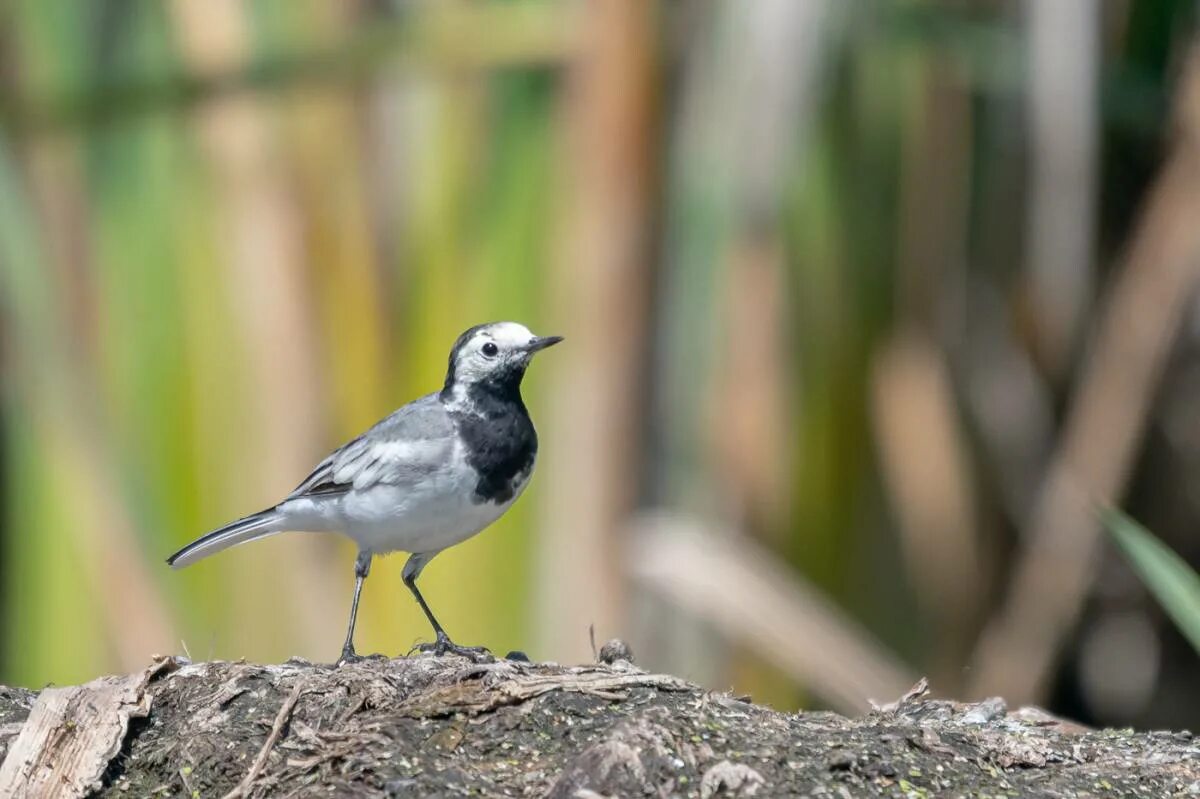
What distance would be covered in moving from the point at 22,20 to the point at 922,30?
109 inches

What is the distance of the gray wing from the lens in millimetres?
3912

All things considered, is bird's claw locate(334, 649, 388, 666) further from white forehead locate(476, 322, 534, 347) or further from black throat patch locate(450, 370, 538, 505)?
white forehead locate(476, 322, 534, 347)

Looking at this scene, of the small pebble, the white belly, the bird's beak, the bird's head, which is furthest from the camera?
the bird's head

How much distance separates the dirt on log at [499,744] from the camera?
2.46 m

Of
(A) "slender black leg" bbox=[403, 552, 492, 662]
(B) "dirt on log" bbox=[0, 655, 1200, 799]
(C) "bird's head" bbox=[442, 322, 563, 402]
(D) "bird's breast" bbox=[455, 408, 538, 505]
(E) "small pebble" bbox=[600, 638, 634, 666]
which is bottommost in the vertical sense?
(A) "slender black leg" bbox=[403, 552, 492, 662]

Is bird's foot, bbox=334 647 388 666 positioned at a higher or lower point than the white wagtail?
lower

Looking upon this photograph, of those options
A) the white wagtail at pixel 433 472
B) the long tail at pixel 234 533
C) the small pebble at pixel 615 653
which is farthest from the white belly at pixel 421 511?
the small pebble at pixel 615 653

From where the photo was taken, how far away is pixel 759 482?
482 cm

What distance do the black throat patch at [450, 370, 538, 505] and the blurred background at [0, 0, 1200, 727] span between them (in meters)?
0.45

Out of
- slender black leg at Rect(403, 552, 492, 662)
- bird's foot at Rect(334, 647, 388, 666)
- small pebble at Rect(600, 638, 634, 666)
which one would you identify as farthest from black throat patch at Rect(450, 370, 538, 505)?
small pebble at Rect(600, 638, 634, 666)

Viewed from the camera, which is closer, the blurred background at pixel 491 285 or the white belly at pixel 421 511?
the white belly at pixel 421 511

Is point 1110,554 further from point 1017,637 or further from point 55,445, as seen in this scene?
point 55,445

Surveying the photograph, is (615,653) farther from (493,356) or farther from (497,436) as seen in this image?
(493,356)

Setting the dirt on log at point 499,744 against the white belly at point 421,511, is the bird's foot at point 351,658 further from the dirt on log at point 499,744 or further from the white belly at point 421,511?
the white belly at point 421,511
